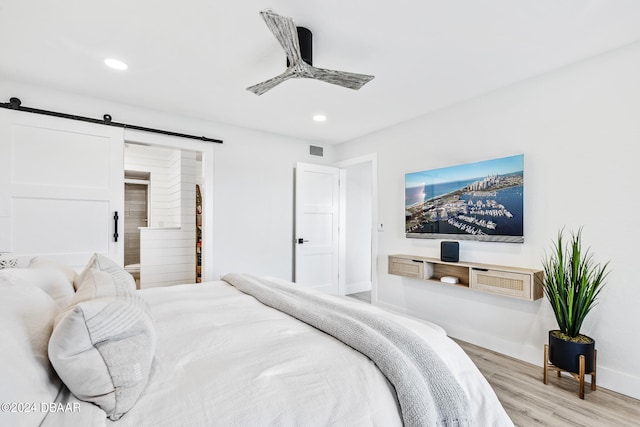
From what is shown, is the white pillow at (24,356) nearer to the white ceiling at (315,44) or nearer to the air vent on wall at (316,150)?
the white ceiling at (315,44)

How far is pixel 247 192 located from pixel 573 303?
140 inches

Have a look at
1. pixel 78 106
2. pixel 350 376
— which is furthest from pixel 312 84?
pixel 350 376

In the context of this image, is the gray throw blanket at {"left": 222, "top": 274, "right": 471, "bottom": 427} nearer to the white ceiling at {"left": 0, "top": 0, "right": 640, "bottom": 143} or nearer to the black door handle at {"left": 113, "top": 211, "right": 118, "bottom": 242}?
the white ceiling at {"left": 0, "top": 0, "right": 640, "bottom": 143}

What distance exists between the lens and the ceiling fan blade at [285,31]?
1740 mm

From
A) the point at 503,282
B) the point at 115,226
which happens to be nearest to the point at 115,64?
the point at 115,226

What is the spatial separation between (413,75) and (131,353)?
2783 millimetres

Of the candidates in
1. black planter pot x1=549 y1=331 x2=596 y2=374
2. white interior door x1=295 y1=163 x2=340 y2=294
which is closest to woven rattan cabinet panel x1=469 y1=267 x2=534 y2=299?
black planter pot x1=549 y1=331 x2=596 y2=374

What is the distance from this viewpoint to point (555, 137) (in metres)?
2.66

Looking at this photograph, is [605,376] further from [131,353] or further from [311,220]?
[311,220]

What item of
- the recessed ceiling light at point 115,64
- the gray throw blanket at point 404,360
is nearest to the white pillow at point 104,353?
the gray throw blanket at point 404,360

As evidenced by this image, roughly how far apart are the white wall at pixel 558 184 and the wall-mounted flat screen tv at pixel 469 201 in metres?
0.10

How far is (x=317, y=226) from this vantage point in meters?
4.79

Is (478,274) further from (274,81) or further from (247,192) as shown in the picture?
(247,192)

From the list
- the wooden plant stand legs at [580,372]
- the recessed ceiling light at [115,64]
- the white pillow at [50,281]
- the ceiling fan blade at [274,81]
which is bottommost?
the wooden plant stand legs at [580,372]
